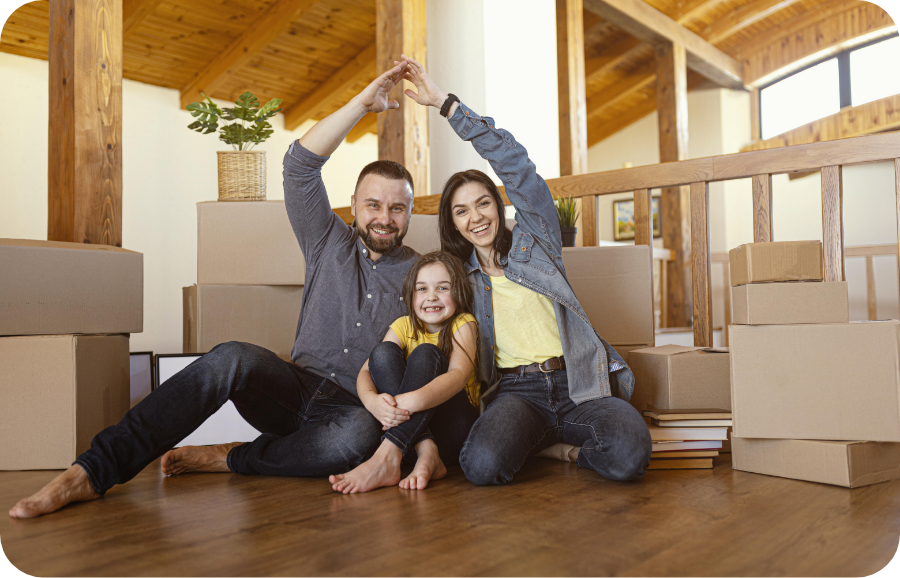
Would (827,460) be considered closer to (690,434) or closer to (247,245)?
(690,434)

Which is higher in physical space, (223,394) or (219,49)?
(219,49)

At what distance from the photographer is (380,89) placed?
179 centimetres

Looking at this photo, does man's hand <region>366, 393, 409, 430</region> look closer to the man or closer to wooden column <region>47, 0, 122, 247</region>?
the man

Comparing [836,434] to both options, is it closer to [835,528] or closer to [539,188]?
[835,528]

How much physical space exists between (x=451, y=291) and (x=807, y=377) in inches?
34.4

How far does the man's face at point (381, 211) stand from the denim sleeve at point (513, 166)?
0.25m

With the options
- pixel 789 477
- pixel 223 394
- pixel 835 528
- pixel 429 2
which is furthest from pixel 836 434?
pixel 429 2

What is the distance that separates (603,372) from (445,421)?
428mm

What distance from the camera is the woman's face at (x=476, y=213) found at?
1782mm

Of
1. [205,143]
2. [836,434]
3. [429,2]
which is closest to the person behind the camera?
[836,434]

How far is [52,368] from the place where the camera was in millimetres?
1803

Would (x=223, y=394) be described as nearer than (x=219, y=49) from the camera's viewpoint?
Yes

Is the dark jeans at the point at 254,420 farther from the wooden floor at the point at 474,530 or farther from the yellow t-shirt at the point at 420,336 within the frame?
the yellow t-shirt at the point at 420,336

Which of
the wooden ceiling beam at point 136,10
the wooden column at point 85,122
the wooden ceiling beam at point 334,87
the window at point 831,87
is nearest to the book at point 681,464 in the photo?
the wooden column at point 85,122
